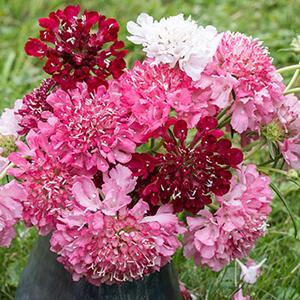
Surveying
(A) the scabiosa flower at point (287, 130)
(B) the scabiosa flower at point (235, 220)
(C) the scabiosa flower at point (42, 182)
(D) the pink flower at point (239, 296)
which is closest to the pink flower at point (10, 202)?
(C) the scabiosa flower at point (42, 182)

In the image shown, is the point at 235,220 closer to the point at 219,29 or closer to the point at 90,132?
the point at 90,132

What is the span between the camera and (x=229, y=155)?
44.7 inches

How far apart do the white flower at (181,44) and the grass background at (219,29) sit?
2.09 feet

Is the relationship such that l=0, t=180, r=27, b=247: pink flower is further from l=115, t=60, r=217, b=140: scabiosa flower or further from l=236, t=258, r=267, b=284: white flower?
l=236, t=258, r=267, b=284: white flower

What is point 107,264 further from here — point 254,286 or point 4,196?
point 254,286

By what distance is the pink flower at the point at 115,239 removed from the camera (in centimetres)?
112

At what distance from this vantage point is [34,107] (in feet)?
3.98

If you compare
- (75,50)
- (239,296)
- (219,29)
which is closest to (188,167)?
(75,50)

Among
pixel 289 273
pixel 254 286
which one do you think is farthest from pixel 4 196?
pixel 289 273

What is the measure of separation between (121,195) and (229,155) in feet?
0.50

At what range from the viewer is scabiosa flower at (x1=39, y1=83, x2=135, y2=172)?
112 centimetres

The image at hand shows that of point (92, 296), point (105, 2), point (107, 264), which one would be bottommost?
point (105, 2)

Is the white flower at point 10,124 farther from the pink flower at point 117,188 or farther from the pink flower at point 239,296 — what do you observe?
the pink flower at point 239,296

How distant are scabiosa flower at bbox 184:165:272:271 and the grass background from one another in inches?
18.6
